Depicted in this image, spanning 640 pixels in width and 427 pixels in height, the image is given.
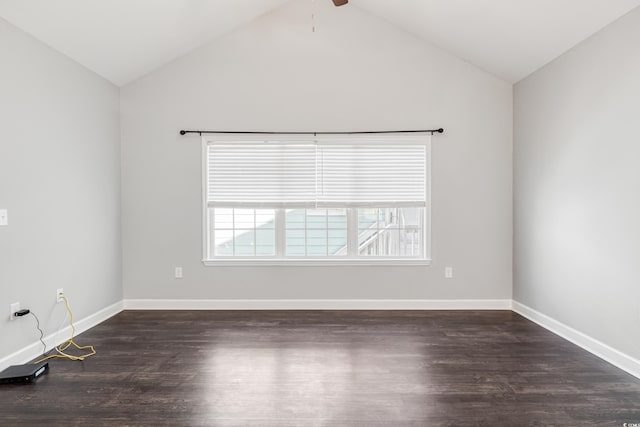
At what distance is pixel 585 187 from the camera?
304 cm

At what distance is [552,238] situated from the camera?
11.4ft

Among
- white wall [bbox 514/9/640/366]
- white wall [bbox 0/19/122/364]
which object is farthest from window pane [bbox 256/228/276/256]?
white wall [bbox 514/9/640/366]

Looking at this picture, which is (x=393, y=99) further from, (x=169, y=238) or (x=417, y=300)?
(x=169, y=238)

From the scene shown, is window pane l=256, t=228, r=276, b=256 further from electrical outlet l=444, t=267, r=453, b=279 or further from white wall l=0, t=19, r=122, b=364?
electrical outlet l=444, t=267, r=453, b=279

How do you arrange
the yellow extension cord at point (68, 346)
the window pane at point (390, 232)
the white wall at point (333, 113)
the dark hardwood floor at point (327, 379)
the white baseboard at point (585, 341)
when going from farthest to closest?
the window pane at point (390, 232), the white wall at point (333, 113), the yellow extension cord at point (68, 346), the white baseboard at point (585, 341), the dark hardwood floor at point (327, 379)

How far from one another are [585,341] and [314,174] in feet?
10.2

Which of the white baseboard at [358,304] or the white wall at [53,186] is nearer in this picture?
the white wall at [53,186]

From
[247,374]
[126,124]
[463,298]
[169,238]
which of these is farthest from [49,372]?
[463,298]

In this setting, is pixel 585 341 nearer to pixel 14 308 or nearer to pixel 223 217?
pixel 223 217

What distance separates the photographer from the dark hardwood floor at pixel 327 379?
6.79 ft

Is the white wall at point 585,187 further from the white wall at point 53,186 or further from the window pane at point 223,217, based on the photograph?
the white wall at point 53,186

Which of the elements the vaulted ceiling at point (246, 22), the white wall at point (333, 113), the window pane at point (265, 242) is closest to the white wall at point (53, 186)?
the vaulted ceiling at point (246, 22)

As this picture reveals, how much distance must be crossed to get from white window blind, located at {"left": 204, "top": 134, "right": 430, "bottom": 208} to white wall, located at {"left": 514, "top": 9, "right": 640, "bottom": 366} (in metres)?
1.21

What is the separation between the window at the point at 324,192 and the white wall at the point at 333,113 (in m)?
0.18
